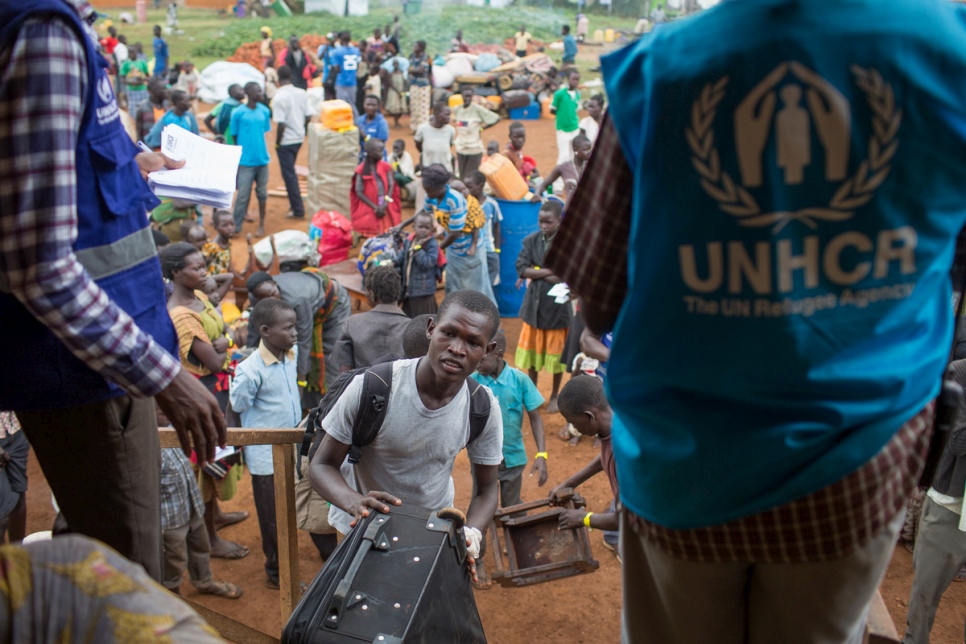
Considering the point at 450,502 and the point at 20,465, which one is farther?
the point at 20,465

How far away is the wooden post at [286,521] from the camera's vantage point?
345cm

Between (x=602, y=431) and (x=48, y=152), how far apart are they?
3.68 meters

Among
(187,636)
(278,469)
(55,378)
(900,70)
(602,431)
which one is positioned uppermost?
(900,70)

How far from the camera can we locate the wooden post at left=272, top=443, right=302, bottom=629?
11.3 ft

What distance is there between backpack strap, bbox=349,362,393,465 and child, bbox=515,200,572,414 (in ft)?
16.0

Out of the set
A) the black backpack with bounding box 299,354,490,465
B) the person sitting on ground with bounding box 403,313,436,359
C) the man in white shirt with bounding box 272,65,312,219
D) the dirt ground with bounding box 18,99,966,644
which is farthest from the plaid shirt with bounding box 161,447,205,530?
the man in white shirt with bounding box 272,65,312,219

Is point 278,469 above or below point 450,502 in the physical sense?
above

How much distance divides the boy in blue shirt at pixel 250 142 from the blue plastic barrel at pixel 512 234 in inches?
169

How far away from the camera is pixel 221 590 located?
5.95 metres

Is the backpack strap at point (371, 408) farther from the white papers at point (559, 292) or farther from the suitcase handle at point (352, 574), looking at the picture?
the white papers at point (559, 292)

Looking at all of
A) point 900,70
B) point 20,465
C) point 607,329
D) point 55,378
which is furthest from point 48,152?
point 20,465

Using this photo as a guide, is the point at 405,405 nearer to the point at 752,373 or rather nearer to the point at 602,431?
the point at 602,431

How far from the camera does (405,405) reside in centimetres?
360

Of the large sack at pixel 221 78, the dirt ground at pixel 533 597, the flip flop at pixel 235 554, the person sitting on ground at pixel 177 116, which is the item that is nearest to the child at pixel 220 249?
the dirt ground at pixel 533 597
